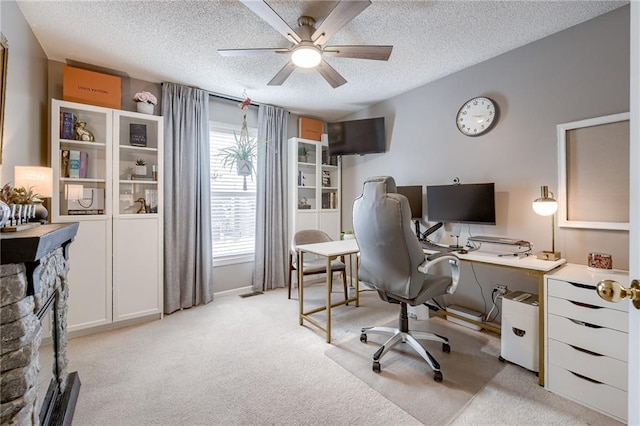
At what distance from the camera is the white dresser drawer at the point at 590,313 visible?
5.16ft

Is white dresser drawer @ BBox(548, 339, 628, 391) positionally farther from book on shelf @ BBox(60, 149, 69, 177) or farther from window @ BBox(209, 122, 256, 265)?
book on shelf @ BBox(60, 149, 69, 177)

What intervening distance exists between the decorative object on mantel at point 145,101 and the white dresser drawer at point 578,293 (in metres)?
3.85

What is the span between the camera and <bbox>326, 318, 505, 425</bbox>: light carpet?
5.53 feet

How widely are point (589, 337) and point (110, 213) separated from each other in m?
3.86

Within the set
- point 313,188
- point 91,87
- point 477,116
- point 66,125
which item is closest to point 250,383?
point 66,125

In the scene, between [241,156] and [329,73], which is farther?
[241,156]

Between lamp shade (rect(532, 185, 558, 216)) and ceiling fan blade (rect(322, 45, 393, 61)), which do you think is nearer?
ceiling fan blade (rect(322, 45, 393, 61))

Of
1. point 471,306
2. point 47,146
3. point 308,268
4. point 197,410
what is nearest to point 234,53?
point 47,146

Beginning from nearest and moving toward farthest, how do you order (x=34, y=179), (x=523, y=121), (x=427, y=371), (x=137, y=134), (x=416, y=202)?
(x=34, y=179) < (x=427, y=371) < (x=523, y=121) < (x=137, y=134) < (x=416, y=202)

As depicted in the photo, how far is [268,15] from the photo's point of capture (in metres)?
1.70

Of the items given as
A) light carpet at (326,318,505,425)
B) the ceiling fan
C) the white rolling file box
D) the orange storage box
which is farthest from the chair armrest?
the orange storage box

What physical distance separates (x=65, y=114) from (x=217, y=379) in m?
2.70

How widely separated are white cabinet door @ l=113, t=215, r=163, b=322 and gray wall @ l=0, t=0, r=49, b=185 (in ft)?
2.85

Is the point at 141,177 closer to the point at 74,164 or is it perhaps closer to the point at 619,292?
the point at 74,164
